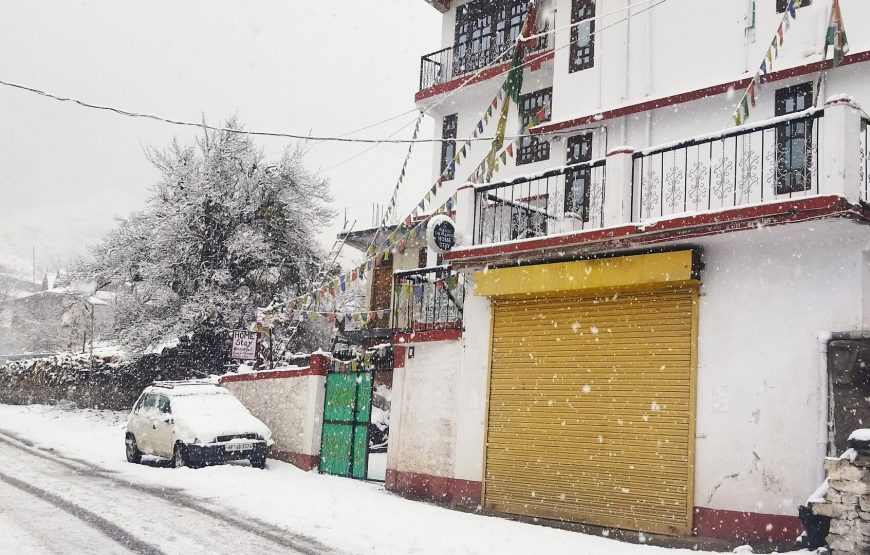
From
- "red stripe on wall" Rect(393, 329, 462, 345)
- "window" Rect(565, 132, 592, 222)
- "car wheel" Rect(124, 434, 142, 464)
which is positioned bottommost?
"car wheel" Rect(124, 434, 142, 464)

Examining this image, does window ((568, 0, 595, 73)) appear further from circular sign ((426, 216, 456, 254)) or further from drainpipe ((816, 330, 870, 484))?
drainpipe ((816, 330, 870, 484))

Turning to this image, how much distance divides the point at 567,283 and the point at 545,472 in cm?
292

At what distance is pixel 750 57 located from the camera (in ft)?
42.3

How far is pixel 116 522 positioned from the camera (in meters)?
9.02

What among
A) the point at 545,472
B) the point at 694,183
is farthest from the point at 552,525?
the point at 694,183

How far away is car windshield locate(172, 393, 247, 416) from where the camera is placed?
52.3 ft

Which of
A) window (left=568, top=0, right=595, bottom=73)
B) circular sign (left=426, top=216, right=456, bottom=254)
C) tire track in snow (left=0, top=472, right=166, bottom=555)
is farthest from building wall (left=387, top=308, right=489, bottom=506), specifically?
window (left=568, top=0, right=595, bottom=73)

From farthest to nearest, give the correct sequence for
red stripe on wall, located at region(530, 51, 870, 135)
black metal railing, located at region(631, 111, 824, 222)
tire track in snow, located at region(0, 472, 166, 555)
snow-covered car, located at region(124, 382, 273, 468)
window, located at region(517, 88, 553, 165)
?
window, located at region(517, 88, 553, 165) < snow-covered car, located at region(124, 382, 273, 468) < red stripe on wall, located at region(530, 51, 870, 135) < black metal railing, located at region(631, 111, 824, 222) < tire track in snow, located at region(0, 472, 166, 555)

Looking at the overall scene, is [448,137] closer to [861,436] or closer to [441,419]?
[441,419]

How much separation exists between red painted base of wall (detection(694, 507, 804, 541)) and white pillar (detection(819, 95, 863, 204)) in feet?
12.5

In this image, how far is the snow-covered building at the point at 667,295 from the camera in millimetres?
9188

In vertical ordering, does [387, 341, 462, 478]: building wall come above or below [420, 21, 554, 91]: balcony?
below

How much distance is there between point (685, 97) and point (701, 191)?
2.41 meters

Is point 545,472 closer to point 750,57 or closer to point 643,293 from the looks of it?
point 643,293
